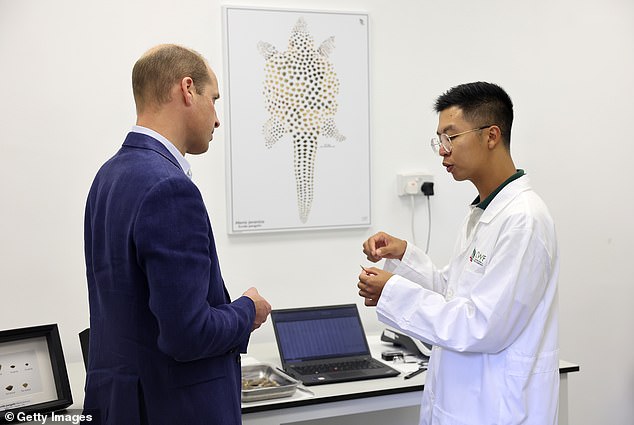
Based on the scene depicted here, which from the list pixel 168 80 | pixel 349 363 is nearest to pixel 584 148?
pixel 349 363

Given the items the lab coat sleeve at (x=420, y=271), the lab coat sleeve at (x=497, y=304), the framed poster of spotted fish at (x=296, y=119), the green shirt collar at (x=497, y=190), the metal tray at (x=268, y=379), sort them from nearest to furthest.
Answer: the lab coat sleeve at (x=497, y=304)
the green shirt collar at (x=497, y=190)
the metal tray at (x=268, y=379)
the lab coat sleeve at (x=420, y=271)
the framed poster of spotted fish at (x=296, y=119)

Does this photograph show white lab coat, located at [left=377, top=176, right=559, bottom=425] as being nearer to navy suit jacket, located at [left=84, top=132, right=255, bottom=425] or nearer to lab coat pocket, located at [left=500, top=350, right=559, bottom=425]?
lab coat pocket, located at [left=500, top=350, right=559, bottom=425]

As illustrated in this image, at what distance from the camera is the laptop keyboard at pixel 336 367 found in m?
2.38

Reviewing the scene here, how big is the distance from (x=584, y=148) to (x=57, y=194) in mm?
2391

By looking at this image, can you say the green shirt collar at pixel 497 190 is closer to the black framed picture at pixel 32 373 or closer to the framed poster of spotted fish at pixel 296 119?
the framed poster of spotted fish at pixel 296 119

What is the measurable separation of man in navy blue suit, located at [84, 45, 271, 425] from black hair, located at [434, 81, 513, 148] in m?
0.74

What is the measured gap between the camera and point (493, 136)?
1.93 meters

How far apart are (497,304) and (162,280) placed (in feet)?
2.77

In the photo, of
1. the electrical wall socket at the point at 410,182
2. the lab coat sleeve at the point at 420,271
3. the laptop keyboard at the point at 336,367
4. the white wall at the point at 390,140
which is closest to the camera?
the lab coat sleeve at the point at 420,271

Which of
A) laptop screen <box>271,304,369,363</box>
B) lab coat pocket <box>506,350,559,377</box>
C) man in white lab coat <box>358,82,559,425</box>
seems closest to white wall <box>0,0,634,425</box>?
laptop screen <box>271,304,369,363</box>

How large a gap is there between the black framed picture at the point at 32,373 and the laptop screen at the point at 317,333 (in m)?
0.76

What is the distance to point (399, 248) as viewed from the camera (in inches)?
88.4

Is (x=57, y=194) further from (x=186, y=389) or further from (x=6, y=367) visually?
(x=186, y=389)

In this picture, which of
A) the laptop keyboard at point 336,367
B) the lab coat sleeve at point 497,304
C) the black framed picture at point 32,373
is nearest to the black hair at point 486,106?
the lab coat sleeve at point 497,304
